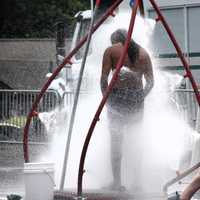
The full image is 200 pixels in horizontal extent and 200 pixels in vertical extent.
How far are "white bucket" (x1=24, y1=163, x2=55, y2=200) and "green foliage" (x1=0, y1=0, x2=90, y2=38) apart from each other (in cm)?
3428

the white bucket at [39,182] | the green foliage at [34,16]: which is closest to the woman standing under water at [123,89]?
the white bucket at [39,182]

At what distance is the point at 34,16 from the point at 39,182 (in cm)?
3686

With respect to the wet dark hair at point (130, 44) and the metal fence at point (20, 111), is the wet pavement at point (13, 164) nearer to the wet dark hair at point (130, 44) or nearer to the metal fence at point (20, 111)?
the metal fence at point (20, 111)

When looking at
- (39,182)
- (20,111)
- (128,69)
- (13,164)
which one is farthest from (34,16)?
(39,182)

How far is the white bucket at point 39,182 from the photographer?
8.13m

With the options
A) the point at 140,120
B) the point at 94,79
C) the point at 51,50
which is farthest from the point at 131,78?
the point at 51,50

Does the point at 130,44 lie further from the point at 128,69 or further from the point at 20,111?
the point at 20,111

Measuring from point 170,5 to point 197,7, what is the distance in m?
0.46

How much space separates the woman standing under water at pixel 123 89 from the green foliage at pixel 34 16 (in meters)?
33.6

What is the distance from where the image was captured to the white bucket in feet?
26.7

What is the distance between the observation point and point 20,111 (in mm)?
15594

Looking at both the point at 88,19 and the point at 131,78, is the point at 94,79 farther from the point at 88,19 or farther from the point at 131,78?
the point at 88,19

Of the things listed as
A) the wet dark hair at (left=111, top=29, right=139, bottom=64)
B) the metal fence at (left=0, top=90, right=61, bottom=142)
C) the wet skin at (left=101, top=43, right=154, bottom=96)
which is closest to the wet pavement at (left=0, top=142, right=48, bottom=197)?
the metal fence at (left=0, top=90, right=61, bottom=142)

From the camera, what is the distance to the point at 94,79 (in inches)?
460
